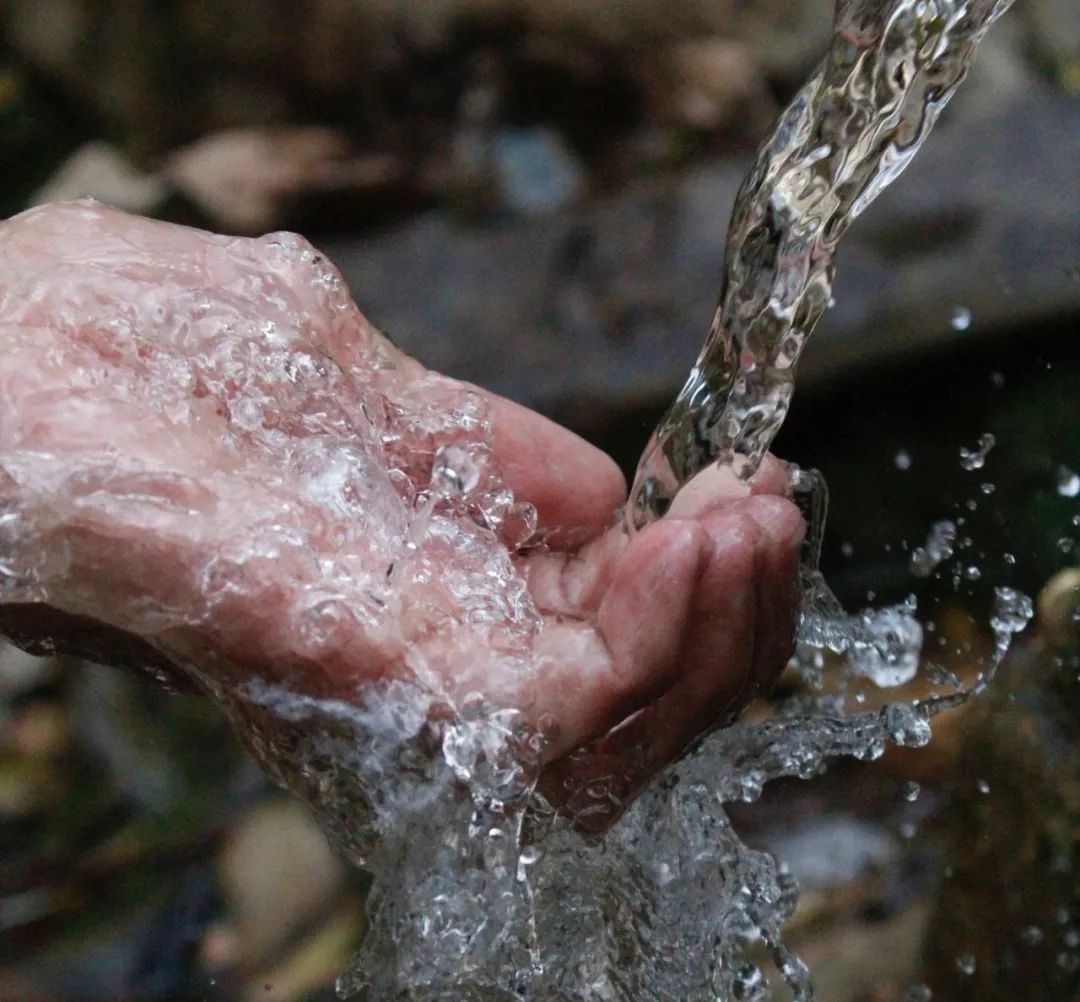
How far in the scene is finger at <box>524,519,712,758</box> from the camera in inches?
37.8

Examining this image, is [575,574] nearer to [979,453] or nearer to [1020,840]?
[1020,840]

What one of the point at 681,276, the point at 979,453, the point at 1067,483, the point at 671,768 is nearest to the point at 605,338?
the point at 681,276

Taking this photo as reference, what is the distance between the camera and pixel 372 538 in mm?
1037

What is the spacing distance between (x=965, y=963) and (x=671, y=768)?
0.75 meters

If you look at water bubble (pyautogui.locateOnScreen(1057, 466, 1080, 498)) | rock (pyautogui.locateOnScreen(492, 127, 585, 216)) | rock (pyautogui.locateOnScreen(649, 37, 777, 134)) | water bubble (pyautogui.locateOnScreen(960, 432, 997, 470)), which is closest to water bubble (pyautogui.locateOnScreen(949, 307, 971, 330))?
water bubble (pyautogui.locateOnScreen(960, 432, 997, 470))

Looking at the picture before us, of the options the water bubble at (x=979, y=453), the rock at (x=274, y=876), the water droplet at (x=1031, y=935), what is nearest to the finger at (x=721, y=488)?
the water droplet at (x=1031, y=935)

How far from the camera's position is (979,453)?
207 centimetres

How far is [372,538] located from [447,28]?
2.72 metres

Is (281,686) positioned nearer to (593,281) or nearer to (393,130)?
(593,281)

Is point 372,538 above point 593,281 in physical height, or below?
above

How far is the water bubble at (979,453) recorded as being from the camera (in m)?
2.04

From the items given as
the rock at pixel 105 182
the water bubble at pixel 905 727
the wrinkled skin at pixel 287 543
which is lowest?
the rock at pixel 105 182

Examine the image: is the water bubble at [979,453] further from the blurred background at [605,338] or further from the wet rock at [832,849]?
the wet rock at [832,849]

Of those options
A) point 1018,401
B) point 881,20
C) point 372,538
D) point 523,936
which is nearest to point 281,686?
point 372,538
